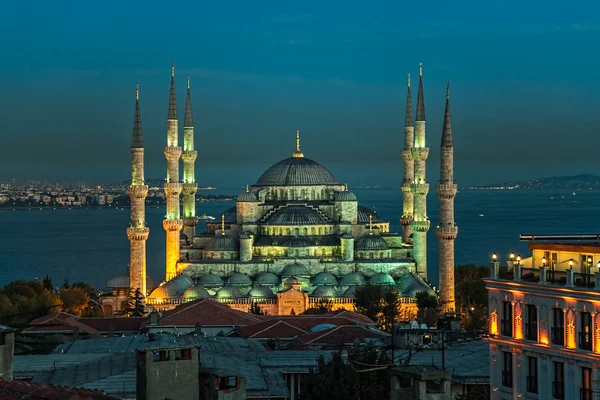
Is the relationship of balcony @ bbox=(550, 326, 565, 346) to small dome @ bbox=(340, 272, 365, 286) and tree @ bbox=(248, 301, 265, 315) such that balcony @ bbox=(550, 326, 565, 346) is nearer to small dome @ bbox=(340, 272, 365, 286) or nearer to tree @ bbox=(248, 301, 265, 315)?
tree @ bbox=(248, 301, 265, 315)

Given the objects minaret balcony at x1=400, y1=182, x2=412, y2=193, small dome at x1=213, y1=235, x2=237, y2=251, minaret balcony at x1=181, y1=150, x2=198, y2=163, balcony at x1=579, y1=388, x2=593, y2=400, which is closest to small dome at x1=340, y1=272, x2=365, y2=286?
small dome at x1=213, y1=235, x2=237, y2=251

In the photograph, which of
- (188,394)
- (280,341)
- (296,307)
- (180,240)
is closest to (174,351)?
(188,394)

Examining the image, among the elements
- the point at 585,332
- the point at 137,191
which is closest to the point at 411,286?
the point at 137,191

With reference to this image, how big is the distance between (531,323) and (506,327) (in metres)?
0.88

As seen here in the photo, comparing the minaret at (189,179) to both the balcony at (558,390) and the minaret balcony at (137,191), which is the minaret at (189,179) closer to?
the minaret balcony at (137,191)

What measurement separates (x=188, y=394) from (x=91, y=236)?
17509cm

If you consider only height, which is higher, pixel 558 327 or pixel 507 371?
pixel 558 327

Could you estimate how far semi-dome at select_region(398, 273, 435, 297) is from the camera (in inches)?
2559

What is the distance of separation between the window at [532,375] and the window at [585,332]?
132 cm

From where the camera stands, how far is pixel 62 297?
68.2 meters

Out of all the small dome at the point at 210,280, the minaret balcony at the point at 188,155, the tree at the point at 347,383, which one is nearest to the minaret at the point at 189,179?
the minaret balcony at the point at 188,155

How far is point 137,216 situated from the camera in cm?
7019

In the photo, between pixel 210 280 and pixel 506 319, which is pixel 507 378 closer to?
pixel 506 319

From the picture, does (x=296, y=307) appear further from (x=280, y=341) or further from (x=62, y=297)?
(x=280, y=341)
